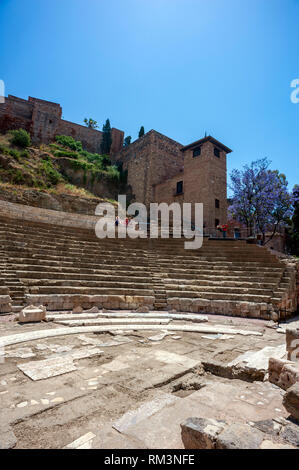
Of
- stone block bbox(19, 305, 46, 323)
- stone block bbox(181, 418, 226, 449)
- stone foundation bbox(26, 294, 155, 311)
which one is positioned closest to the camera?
stone block bbox(181, 418, 226, 449)

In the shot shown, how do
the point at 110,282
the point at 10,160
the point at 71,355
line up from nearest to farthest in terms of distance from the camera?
1. the point at 71,355
2. the point at 110,282
3. the point at 10,160

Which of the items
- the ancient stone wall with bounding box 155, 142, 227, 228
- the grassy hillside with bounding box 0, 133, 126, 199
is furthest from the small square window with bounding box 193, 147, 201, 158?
the grassy hillside with bounding box 0, 133, 126, 199

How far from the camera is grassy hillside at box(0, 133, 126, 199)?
20641 mm

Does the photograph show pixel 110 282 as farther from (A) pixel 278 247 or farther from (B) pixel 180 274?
(A) pixel 278 247

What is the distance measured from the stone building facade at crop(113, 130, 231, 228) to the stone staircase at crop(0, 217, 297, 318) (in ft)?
41.3

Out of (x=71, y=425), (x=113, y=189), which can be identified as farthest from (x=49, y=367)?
(x=113, y=189)

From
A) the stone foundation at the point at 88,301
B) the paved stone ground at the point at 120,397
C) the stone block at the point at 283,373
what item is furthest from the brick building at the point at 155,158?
the stone block at the point at 283,373

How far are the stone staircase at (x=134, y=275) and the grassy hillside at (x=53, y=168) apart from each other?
10.5 metres

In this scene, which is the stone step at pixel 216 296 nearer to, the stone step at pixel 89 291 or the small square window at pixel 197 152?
the stone step at pixel 89 291

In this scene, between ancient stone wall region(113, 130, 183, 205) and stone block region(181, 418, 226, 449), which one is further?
ancient stone wall region(113, 130, 183, 205)

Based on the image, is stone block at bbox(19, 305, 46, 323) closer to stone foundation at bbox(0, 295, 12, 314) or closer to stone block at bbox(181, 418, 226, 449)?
stone foundation at bbox(0, 295, 12, 314)

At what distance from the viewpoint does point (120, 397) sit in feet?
8.75
